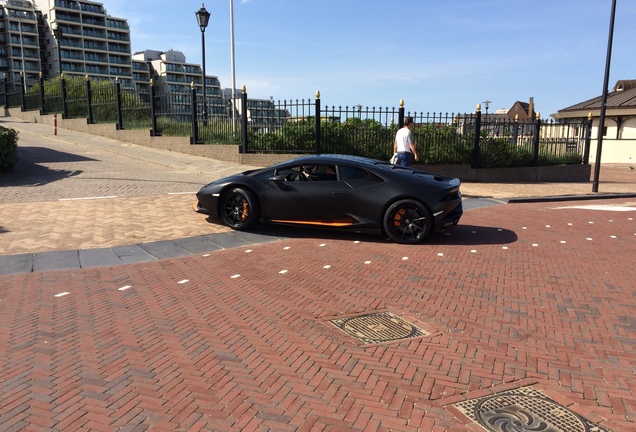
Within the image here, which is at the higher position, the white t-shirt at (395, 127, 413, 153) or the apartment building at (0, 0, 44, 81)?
the apartment building at (0, 0, 44, 81)

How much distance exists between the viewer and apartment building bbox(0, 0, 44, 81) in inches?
3329

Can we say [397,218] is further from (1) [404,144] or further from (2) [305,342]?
(1) [404,144]

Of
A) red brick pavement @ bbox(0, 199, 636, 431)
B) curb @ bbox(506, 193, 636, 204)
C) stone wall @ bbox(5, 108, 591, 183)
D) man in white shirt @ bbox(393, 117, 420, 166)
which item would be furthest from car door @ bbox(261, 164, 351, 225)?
stone wall @ bbox(5, 108, 591, 183)

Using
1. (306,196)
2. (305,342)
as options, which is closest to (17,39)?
(306,196)

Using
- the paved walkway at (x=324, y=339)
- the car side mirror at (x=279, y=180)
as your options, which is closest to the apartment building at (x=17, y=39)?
the car side mirror at (x=279, y=180)

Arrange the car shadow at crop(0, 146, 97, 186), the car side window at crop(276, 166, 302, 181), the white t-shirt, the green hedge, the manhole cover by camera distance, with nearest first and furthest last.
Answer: the manhole cover
the car side window at crop(276, 166, 302, 181)
the white t-shirt
the car shadow at crop(0, 146, 97, 186)
the green hedge

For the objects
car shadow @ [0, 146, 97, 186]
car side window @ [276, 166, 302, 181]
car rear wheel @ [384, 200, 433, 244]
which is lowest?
car rear wheel @ [384, 200, 433, 244]

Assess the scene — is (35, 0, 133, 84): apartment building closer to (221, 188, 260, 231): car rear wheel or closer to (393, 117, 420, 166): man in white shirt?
(393, 117, 420, 166): man in white shirt

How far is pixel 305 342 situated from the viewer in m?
4.19

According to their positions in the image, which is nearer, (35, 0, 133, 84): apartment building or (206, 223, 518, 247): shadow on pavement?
(206, 223, 518, 247): shadow on pavement

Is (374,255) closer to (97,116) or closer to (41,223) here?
(41,223)

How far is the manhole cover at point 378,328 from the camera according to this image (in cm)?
430

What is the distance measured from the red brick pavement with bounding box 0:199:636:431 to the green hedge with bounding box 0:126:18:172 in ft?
26.9

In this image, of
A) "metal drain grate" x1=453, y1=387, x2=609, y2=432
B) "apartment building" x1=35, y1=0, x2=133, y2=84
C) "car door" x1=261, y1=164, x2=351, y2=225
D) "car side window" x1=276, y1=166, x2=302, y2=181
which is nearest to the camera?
"metal drain grate" x1=453, y1=387, x2=609, y2=432
